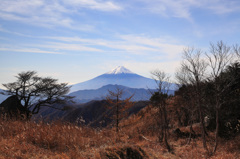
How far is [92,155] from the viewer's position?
13.1 ft

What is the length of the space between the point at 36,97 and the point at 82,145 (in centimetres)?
2767

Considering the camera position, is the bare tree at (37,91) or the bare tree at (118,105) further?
the bare tree at (37,91)

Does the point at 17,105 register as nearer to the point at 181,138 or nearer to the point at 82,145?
the point at 181,138

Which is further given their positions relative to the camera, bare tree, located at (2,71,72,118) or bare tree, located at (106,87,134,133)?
bare tree, located at (2,71,72,118)

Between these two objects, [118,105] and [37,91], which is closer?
[118,105]

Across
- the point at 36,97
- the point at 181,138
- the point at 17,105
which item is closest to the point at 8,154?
the point at 181,138

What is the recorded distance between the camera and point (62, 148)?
4762mm

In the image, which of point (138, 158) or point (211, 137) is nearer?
point (138, 158)

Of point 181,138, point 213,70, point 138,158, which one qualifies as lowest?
point 181,138

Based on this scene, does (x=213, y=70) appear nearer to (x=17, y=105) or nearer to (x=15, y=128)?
(x=15, y=128)

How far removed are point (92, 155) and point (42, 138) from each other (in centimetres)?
187

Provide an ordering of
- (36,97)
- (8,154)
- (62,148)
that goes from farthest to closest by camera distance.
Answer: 1. (36,97)
2. (62,148)
3. (8,154)

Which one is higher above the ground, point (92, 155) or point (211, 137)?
point (92, 155)

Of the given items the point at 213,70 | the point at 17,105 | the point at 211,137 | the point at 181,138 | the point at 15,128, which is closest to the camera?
the point at 15,128
